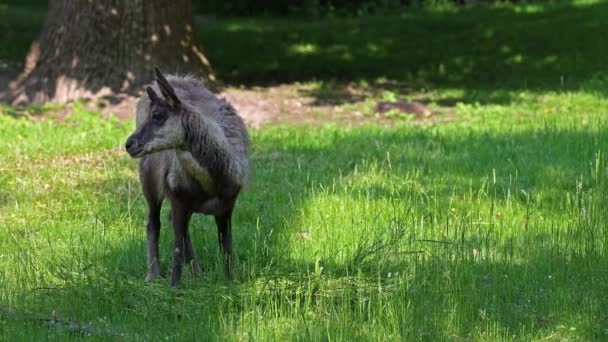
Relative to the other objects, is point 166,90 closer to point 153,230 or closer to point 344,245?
point 153,230

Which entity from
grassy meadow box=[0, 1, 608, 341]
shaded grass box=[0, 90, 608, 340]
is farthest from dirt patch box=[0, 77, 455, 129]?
shaded grass box=[0, 90, 608, 340]

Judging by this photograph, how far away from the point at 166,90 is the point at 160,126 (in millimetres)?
212

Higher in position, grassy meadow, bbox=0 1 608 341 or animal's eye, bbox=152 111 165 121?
animal's eye, bbox=152 111 165 121

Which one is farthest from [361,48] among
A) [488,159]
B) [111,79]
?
[488,159]

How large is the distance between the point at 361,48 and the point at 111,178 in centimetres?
1024

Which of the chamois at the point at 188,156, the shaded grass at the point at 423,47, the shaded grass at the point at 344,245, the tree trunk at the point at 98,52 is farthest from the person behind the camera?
the shaded grass at the point at 423,47

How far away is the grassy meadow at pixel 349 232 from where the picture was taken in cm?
562

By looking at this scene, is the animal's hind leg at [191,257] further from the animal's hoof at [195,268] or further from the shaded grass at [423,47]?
the shaded grass at [423,47]

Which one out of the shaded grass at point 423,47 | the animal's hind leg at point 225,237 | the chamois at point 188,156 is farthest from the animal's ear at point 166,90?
the shaded grass at point 423,47

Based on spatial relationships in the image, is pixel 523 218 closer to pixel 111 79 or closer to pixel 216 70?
pixel 111 79

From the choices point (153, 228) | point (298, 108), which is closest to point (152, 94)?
point (153, 228)

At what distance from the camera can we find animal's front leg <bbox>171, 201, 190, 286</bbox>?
6352 mm

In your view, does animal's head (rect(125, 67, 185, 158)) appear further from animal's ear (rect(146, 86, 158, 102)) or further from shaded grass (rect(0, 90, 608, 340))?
shaded grass (rect(0, 90, 608, 340))

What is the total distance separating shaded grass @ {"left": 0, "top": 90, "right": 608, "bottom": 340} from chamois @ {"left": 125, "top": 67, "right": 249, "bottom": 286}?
372 mm
